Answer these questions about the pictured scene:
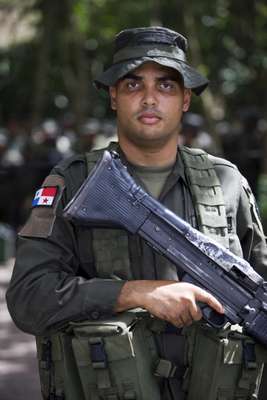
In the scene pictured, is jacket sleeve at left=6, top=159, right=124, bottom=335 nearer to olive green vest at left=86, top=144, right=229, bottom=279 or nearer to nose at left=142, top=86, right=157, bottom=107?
olive green vest at left=86, top=144, right=229, bottom=279

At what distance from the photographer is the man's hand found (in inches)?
99.4

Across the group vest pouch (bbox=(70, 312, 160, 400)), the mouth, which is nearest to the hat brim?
the mouth

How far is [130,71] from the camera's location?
2.76m

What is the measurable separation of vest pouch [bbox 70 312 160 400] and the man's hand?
94 millimetres

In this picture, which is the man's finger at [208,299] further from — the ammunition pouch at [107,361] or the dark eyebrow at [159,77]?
the dark eyebrow at [159,77]

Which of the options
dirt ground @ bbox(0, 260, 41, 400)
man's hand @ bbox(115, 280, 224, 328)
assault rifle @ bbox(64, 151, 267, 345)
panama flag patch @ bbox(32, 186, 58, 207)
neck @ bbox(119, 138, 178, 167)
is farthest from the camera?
dirt ground @ bbox(0, 260, 41, 400)

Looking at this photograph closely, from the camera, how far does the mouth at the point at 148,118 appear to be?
9.07 ft

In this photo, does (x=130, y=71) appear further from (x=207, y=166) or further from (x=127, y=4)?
(x=127, y=4)

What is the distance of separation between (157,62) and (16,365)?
308cm

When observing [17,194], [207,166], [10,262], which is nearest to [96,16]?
[17,194]

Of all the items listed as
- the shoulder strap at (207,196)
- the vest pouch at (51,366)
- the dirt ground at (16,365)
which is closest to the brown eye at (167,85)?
the shoulder strap at (207,196)

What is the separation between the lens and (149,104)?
9.07ft

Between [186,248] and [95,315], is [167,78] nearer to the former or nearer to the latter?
[186,248]

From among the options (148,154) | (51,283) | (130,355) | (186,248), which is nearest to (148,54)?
(148,154)
